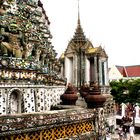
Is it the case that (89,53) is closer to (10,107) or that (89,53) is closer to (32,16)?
(32,16)

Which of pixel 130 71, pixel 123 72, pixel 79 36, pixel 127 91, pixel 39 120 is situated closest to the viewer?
pixel 39 120

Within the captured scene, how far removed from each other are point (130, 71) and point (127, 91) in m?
20.4

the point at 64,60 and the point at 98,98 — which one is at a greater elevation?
the point at 64,60

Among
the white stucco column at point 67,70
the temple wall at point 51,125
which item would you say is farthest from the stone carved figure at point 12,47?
the white stucco column at point 67,70

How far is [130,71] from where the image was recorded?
59.8 metres

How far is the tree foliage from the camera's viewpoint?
38.3 m

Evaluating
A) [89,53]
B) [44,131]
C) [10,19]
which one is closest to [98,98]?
[44,131]

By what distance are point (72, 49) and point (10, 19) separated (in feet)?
58.5

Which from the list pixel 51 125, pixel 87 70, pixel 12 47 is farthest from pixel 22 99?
pixel 87 70

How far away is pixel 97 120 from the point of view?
8.16 metres

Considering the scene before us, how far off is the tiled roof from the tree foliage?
17518 mm

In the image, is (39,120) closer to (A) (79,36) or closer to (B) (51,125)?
(B) (51,125)

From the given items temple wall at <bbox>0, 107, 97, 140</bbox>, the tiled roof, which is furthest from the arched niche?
the tiled roof

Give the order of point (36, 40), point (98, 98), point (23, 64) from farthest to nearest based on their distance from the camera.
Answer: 1. point (36, 40)
2. point (23, 64)
3. point (98, 98)
